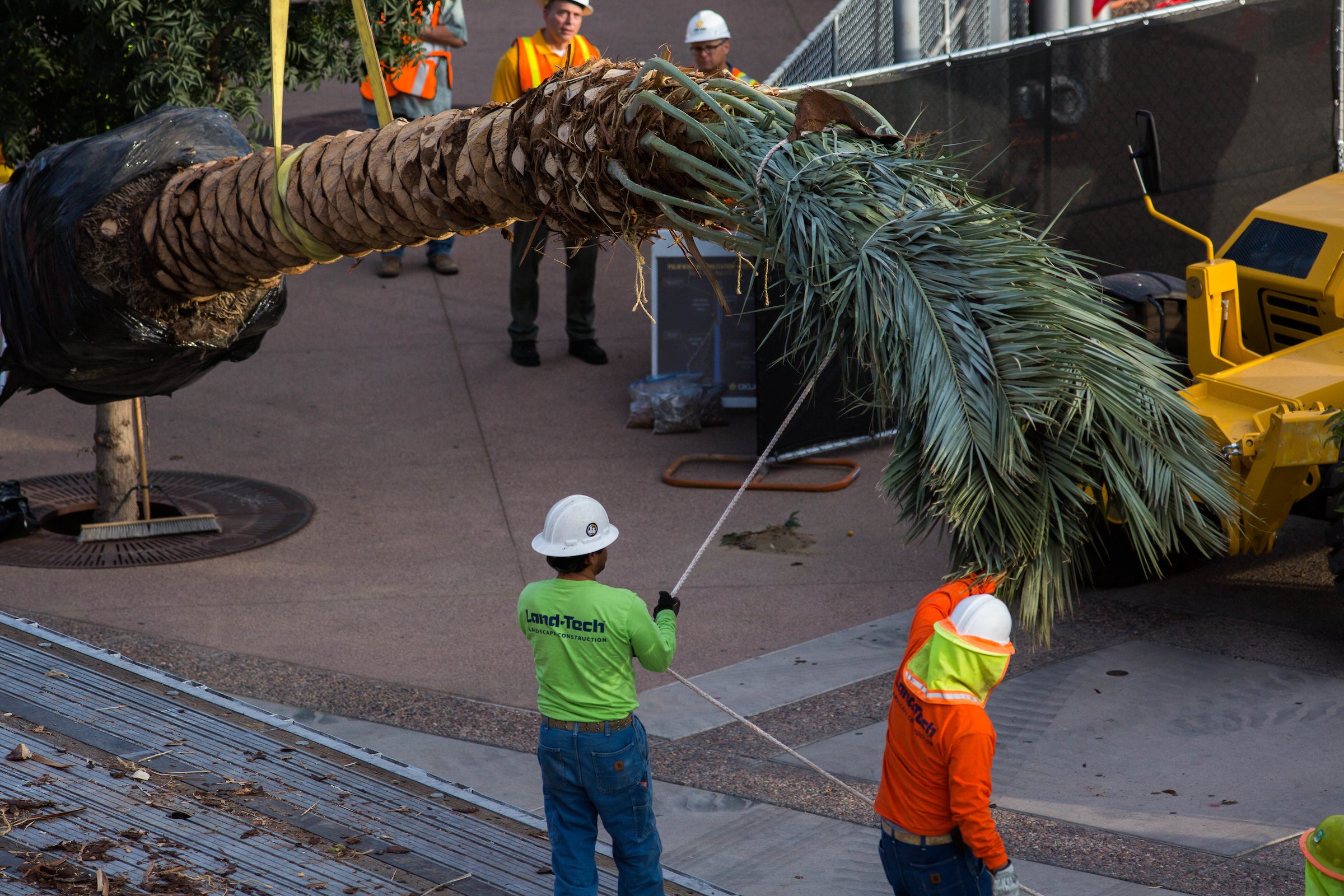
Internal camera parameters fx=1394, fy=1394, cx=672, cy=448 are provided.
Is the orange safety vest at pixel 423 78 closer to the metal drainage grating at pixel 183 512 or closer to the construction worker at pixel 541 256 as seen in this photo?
the construction worker at pixel 541 256

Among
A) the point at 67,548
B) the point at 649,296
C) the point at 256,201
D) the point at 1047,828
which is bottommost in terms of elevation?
the point at 1047,828

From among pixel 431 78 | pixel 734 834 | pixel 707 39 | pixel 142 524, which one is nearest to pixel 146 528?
pixel 142 524

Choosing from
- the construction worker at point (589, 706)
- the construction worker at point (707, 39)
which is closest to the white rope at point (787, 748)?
the construction worker at point (589, 706)

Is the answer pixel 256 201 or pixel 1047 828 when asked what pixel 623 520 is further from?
pixel 256 201

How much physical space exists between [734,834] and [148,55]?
478cm

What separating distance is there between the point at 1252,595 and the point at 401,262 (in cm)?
851

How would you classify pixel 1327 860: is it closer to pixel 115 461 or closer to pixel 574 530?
pixel 574 530

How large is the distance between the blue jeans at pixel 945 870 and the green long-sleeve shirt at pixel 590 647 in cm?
96

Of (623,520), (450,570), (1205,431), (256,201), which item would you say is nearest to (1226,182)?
(623,520)

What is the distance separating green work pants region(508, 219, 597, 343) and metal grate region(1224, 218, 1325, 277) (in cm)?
465

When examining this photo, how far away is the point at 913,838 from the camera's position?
3988 millimetres

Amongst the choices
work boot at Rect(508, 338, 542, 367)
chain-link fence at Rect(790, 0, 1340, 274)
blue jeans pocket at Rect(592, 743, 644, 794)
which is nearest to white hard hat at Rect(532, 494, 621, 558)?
blue jeans pocket at Rect(592, 743, 644, 794)

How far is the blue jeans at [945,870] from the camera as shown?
3975mm

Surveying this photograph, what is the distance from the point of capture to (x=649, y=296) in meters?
11.4
